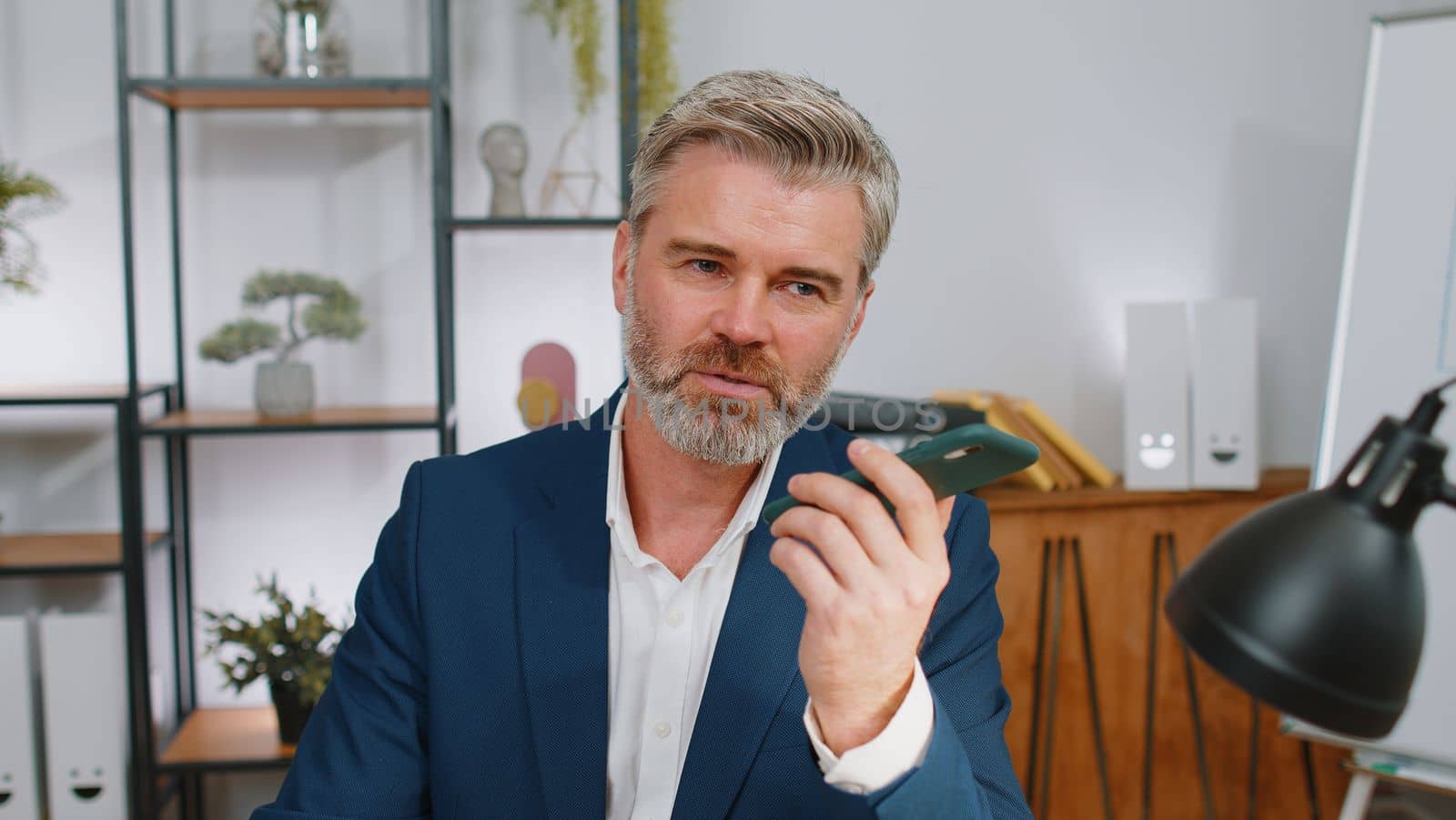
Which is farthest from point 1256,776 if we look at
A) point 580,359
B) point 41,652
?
point 41,652

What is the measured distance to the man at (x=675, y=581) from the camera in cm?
113

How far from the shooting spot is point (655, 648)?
1202mm

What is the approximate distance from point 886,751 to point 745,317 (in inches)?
18.0

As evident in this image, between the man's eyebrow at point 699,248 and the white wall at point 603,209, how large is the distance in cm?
141

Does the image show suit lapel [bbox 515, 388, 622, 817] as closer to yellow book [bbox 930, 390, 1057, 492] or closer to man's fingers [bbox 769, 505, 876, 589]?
man's fingers [bbox 769, 505, 876, 589]

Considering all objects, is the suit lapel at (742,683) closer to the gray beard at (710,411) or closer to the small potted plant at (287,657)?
the gray beard at (710,411)

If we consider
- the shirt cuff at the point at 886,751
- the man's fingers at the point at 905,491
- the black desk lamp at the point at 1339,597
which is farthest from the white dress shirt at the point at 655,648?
the black desk lamp at the point at 1339,597

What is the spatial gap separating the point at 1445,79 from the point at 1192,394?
0.76m

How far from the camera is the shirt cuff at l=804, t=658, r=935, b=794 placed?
0.81 meters

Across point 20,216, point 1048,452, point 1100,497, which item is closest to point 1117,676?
point 1100,497

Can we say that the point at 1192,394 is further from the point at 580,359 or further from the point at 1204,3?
the point at 580,359

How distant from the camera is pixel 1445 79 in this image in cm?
192

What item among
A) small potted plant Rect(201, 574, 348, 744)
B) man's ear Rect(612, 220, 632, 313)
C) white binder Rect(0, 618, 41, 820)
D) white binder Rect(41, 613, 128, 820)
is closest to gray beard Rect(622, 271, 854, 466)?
man's ear Rect(612, 220, 632, 313)

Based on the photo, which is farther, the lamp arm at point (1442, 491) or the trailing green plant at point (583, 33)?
the trailing green plant at point (583, 33)
